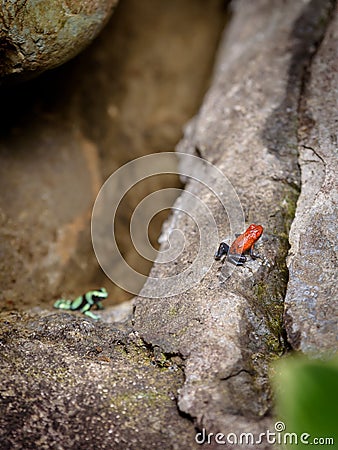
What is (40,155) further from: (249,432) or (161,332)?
(249,432)

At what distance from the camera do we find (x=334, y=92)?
3617mm

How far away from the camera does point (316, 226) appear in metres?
3.05

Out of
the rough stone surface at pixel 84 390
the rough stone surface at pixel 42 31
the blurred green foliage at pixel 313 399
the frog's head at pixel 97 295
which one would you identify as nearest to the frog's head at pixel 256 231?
the rough stone surface at pixel 84 390

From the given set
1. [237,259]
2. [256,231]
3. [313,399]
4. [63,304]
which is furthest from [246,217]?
[313,399]

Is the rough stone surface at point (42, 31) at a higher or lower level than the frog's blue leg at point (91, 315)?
higher

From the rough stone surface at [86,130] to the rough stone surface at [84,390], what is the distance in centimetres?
70

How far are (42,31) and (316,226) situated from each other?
2.05 metres

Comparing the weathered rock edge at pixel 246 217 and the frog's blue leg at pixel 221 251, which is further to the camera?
the frog's blue leg at pixel 221 251

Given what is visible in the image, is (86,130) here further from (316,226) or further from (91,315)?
(316,226)

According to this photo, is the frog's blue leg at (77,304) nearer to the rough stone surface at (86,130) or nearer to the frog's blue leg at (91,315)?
the frog's blue leg at (91,315)

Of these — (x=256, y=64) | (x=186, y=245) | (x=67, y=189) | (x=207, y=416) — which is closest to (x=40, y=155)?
(x=67, y=189)

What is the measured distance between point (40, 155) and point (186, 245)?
1.69 metres

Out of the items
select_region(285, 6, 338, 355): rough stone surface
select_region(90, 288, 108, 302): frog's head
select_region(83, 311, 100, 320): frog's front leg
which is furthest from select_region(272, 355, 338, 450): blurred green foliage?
select_region(90, 288, 108, 302): frog's head

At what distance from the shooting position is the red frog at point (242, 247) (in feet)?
10.1
